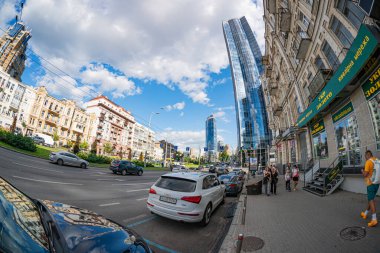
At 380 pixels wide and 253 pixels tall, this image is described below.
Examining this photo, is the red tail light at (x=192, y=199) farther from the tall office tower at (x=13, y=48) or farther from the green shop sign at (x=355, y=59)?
the tall office tower at (x=13, y=48)

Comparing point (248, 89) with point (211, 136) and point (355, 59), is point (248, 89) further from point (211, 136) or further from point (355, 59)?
point (211, 136)

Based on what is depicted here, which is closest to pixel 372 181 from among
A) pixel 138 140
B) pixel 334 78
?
pixel 334 78

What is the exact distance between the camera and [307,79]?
662 inches

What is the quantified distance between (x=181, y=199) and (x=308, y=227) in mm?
3861

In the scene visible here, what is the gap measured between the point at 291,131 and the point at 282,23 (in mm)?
11651

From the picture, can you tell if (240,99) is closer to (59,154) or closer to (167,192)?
(59,154)

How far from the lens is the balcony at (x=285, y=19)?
1853 cm

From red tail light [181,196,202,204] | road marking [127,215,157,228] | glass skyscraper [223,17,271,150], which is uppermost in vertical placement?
glass skyscraper [223,17,271,150]

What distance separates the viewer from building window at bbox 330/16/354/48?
36.8 ft

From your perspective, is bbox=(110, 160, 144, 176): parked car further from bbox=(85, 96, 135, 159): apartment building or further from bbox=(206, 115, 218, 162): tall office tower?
bbox=(206, 115, 218, 162): tall office tower

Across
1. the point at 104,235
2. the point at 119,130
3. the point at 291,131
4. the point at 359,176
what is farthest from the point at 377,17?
the point at 119,130

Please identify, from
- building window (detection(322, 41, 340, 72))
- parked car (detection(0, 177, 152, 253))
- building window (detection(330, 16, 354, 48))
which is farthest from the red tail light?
building window (detection(322, 41, 340, 72))

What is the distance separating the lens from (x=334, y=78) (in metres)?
9.87

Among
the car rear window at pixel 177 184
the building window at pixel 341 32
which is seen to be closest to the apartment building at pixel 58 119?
the car rear window at pixel 177 184
